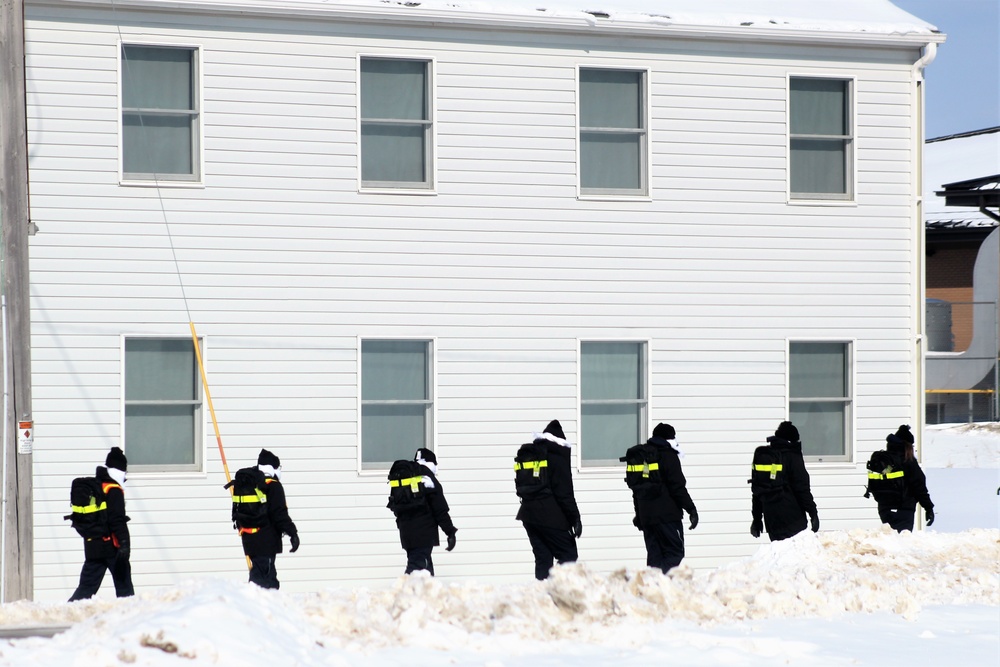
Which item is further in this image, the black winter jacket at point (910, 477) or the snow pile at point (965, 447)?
the snow pile at point (965, 447)

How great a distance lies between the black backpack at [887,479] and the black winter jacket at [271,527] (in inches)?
265

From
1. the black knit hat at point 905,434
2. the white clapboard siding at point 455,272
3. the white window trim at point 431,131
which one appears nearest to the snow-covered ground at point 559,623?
the black knit hat at point 905,434

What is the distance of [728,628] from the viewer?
9.63 meters

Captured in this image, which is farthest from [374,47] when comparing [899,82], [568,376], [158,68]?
[899,82]

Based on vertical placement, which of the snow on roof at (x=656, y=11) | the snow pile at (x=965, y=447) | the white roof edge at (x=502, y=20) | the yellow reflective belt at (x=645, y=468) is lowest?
the snow pile at (x=965, y=447)

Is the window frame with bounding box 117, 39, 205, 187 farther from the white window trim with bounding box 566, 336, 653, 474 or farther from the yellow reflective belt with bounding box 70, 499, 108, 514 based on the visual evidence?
the white window trim with bounding box 566, 336, 653, 474

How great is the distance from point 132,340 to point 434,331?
3.35 m

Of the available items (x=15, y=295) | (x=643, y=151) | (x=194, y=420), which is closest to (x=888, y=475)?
(x=643, y=151)

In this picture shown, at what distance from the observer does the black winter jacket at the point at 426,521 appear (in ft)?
42.2

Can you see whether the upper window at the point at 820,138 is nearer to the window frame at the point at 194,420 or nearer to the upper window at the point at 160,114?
the upper window at the point at 160,114

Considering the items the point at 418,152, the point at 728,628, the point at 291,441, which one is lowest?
the point at 728,628

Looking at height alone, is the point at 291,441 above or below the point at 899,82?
below

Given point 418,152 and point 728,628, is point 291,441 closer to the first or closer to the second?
point 418,152

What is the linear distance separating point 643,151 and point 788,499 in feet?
15.3
